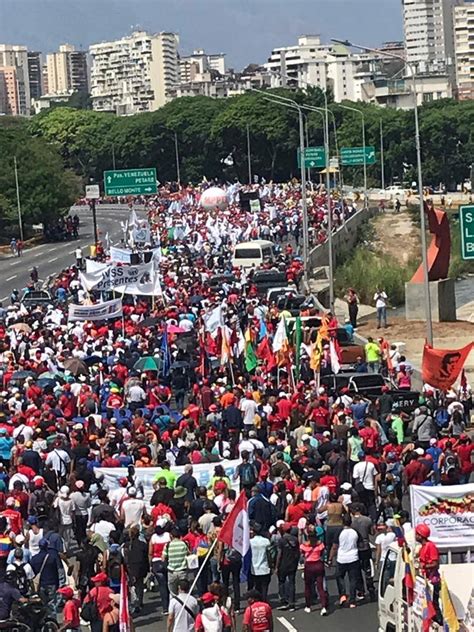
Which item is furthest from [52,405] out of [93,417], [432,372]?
[432,372]

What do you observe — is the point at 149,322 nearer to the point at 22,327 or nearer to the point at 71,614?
the point at 22,327

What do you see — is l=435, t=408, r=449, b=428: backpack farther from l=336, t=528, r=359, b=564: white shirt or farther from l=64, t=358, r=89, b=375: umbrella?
l=336, t=528, r=359, b=564: white shirt

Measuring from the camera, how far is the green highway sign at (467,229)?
29297mm

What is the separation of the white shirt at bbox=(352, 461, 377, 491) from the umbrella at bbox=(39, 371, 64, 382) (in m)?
9.89

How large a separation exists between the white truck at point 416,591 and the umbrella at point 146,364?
15.0 m

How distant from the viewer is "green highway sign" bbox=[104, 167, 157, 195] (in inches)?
2564

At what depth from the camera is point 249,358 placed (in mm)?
32125

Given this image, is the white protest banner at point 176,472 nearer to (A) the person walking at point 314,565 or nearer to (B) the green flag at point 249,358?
(A) the person walking at point 314,565

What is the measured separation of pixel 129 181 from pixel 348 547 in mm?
48355

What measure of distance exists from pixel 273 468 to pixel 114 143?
123 metres

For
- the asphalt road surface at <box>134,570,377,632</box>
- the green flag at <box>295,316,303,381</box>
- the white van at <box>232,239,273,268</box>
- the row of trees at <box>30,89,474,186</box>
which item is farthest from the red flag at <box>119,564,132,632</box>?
the row of trees at <box>30,89,474,186</box>

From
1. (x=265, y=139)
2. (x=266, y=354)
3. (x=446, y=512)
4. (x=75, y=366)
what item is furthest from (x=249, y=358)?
(x=265, y=139)

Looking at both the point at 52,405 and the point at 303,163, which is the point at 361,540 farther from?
the point at 303,163

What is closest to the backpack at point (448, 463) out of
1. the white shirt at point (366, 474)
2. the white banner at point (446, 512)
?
the white shirt at point (366, 474)
